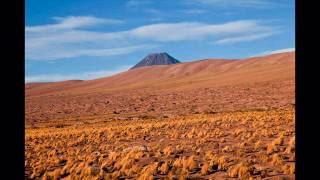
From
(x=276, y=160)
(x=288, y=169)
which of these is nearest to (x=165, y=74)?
(x=276, y=160)

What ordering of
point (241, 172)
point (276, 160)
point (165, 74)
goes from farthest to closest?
point (165, 74) → point (276, 160) → point (241, 172)

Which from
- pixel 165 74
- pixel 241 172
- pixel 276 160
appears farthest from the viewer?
pixel 165 74

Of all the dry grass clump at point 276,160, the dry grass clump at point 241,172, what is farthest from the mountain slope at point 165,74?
the dry grass clump at point 241,172

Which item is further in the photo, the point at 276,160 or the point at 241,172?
the point at 276,160

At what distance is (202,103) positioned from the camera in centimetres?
6894

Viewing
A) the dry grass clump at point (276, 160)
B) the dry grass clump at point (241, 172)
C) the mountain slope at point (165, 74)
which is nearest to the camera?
the dry grass clump at point (241, 172)

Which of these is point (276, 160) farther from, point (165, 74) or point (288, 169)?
point (165, 74)

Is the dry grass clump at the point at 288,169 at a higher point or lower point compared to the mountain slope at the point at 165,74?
lower

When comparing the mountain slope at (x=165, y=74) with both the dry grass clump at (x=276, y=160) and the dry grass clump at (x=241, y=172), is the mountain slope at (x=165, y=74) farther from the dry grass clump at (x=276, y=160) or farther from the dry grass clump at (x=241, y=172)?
the dry grass clump at (x=241, y=172)

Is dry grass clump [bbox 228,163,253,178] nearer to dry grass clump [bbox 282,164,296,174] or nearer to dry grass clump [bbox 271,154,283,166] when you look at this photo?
dry grass clump [bbox 282,164,296,174]
